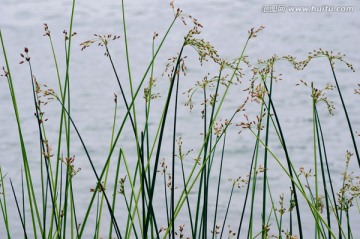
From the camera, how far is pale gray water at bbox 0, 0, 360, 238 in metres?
3.39

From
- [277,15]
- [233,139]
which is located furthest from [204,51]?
[277,15]

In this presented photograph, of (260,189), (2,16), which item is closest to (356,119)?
(260,189)

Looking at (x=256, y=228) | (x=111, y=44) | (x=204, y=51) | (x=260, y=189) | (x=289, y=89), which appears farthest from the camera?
(x=111, y=44)

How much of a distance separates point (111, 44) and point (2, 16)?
887 millimetres

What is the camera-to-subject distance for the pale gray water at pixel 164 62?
339cm

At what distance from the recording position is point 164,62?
4262 mm

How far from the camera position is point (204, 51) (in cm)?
89

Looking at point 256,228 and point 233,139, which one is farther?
point 233,139

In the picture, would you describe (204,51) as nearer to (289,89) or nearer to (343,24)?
(289,89)

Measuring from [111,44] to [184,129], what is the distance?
1078mm

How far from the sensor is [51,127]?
3.62 meters

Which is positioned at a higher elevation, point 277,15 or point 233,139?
point 277,15

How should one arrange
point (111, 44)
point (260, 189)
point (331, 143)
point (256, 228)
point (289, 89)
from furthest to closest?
1. point (111, 44)
2. point (289, 89)
3. point (331, 143)
4. point (260, 189)
5. point (256, 228)

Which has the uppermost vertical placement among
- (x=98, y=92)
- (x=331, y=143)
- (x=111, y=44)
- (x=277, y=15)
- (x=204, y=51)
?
(x=277, y=15)
